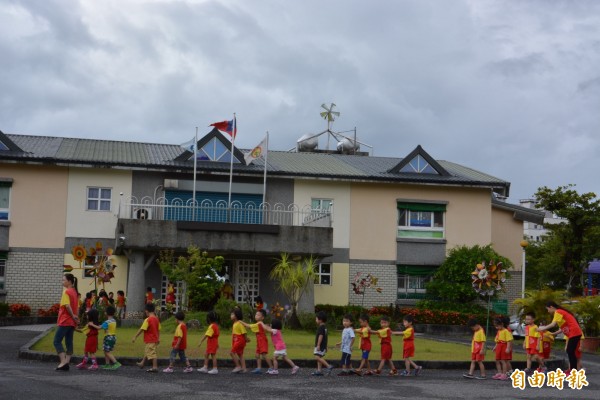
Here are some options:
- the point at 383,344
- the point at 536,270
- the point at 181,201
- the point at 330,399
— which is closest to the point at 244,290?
the point at 181,201

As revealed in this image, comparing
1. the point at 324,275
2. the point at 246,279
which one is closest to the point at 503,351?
the point at 246,279

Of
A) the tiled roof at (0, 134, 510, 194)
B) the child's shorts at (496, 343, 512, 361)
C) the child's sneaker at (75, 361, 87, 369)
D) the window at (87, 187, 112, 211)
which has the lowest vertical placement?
the child's sneaker at (75, 361, 87, 369)

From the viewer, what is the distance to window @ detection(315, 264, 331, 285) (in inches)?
1348

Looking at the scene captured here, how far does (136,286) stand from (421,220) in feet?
39.1

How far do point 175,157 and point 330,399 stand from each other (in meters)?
23.0

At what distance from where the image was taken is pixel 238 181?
33.8 meters

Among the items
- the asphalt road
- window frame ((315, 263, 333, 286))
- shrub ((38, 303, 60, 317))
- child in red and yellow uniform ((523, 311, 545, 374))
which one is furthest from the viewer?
window frame ((315, 263, 333, 286))

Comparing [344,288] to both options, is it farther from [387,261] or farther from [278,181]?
[278,181]

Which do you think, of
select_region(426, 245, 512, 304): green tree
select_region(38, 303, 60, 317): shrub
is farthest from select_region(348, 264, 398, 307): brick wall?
select_region(38, 303, 60, 317): shrub

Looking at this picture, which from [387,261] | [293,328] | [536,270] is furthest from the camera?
[536,270]

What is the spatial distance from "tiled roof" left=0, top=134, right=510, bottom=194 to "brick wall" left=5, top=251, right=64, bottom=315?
3.46 m

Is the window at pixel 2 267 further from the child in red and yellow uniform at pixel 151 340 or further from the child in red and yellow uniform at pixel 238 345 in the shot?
the child in red and yellow uniform at pixel 238 345

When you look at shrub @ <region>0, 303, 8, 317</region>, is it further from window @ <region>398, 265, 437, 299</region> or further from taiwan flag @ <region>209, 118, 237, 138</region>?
window @ <region>398, 265, 437, 299</region>

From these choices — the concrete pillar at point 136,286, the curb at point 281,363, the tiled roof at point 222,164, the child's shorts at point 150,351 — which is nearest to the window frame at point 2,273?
the tiled roof at point 222,164
